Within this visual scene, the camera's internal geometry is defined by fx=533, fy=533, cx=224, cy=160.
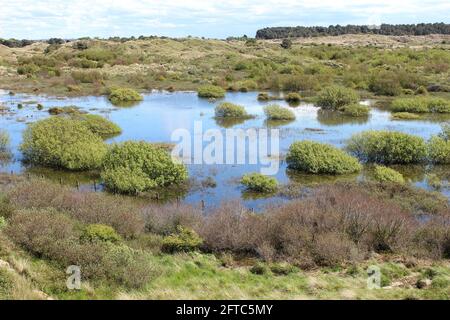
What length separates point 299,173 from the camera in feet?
86.5

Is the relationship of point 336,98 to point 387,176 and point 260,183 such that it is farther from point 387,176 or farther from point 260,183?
point 260,183

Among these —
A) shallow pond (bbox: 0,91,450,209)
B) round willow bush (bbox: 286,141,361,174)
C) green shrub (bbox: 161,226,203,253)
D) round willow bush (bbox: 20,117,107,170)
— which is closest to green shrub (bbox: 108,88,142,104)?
shallow pond (bbox: 0,91,450,209)

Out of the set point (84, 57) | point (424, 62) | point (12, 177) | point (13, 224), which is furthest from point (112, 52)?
point (13, 224)

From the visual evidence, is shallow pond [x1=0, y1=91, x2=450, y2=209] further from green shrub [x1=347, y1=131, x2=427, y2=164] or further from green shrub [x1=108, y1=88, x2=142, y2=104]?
green shrub [x1=108, y1=88, x2=142, y2=104]

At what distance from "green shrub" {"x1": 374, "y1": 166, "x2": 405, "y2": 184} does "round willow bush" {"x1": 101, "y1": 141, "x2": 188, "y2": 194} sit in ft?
29.1

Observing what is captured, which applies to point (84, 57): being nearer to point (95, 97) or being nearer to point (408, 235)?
point (95, 97)

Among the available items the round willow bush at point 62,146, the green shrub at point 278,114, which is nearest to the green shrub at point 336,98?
the green shrub at point 278,114

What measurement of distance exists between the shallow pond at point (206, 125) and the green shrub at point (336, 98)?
116cm

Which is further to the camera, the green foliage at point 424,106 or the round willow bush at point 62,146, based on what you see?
the green foliage at point 424,106

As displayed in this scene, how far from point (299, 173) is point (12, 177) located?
1354 centimetres

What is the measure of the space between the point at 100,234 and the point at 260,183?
31.7 ft

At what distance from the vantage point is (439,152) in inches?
1099

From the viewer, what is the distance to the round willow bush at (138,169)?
75.5 ft

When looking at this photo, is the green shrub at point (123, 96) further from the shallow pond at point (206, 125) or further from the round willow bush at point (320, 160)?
the round willow bush at point (320, 160)
